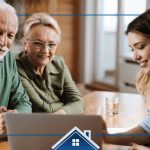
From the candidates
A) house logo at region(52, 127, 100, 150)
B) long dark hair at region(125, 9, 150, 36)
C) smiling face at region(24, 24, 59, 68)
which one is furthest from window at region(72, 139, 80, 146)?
long dark hair at region(125, 9, 150, 36)

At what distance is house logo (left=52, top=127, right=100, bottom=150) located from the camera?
3.93 ft

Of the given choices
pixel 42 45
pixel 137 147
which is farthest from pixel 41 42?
pixel 137 147

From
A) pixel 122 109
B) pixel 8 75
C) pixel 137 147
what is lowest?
pixel 137 147

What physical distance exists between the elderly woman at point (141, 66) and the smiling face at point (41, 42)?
0.75 ft

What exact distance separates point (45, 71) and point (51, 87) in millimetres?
56

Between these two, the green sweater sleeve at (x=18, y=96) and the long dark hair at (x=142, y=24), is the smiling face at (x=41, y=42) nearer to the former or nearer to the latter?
the green sweater sleeve at (x=18, y=96)

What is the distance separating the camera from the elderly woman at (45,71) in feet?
3.94

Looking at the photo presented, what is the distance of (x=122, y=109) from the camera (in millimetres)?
1294

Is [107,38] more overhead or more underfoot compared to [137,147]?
more overhead

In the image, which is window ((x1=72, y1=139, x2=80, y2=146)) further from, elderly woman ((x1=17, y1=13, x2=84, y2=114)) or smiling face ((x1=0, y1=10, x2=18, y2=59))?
smiling face ((x1=0, y1=10, x2=18, y2=59))

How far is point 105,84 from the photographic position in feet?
4.16

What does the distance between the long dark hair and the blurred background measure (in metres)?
0.01

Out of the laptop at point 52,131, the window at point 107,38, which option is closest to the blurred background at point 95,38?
the window at point 107,38

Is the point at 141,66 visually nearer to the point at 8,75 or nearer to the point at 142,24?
the point at 142,24
